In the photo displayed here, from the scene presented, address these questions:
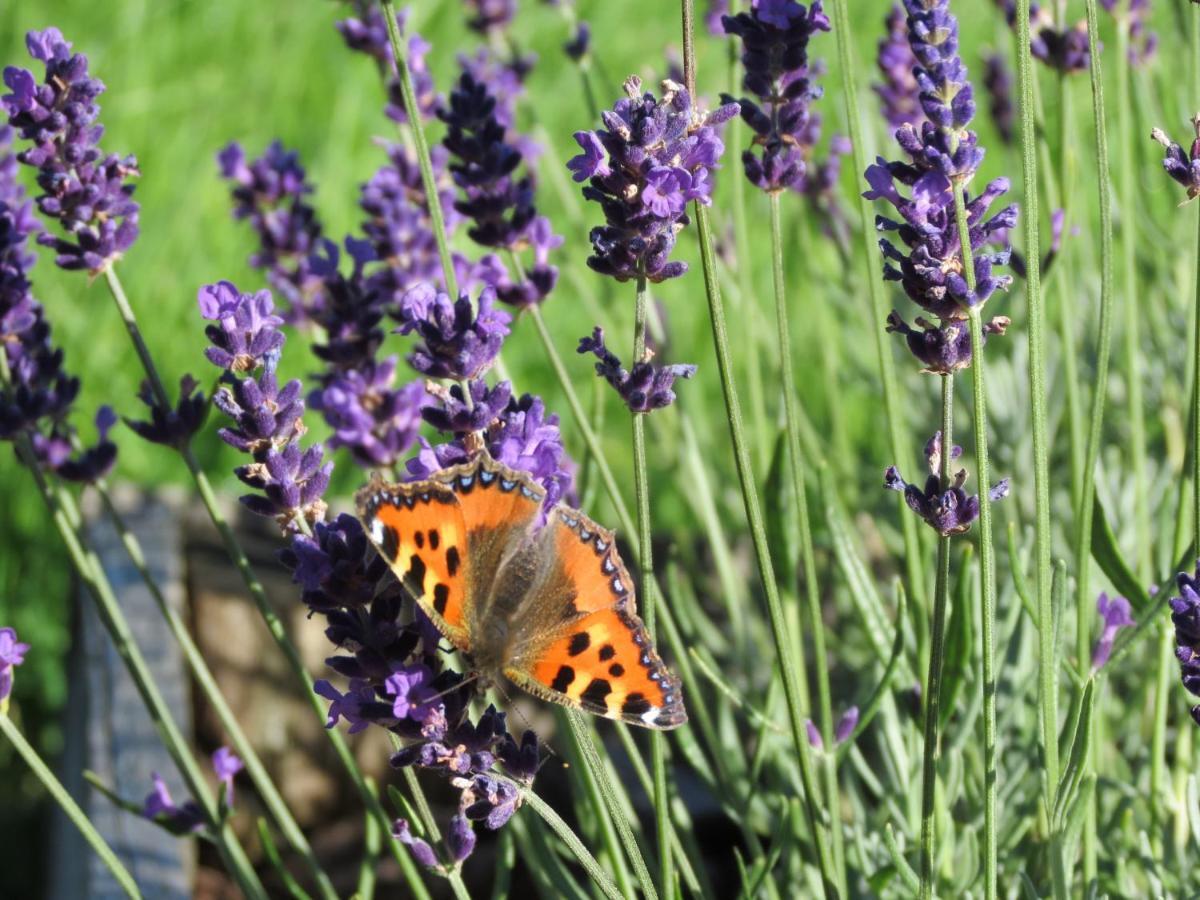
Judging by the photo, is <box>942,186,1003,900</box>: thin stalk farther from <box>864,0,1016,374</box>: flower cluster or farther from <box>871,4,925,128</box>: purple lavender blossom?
<box>871,4,925,128</box>: purple lavender blossom

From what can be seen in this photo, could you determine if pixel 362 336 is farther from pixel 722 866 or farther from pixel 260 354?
pixel 722 866

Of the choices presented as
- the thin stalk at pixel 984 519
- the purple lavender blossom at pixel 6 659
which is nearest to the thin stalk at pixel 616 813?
the thin stalk at pixel 984 519

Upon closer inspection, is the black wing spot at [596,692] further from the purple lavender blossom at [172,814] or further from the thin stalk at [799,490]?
the purple lavender blossom at [172,814]

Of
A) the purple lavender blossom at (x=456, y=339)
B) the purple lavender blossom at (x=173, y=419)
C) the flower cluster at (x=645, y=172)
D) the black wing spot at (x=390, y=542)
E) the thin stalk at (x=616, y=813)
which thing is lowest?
the thin stalk at (x=616, y=813)

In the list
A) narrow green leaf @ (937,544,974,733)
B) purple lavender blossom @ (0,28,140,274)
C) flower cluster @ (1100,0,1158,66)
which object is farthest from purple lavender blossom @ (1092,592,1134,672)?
purple lavender blossom @ (0,28,140,274)

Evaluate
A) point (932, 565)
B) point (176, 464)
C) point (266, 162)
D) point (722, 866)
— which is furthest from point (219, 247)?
point (932, 565)

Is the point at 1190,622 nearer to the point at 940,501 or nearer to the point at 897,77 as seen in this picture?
Answer: the point at 940,501

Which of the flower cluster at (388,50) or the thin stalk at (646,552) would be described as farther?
the flower cluster at (388,50)
